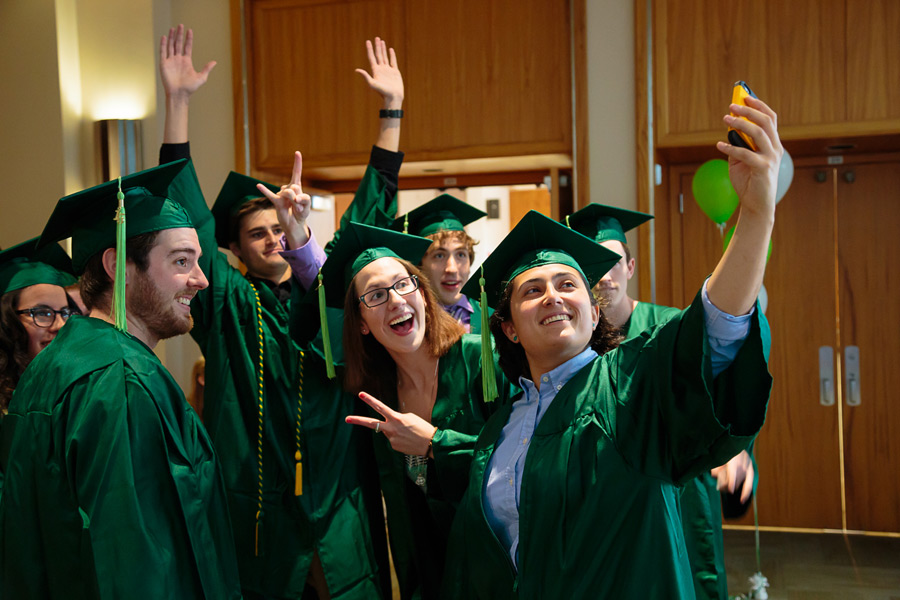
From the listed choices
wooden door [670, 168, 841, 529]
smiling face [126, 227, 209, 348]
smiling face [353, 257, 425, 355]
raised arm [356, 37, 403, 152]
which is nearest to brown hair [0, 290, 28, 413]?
smiling face [126, 227, 209, 348]

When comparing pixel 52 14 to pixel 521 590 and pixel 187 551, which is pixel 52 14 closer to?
pixel 187 551

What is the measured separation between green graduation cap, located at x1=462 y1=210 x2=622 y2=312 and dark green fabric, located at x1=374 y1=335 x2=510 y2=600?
1.42 ft

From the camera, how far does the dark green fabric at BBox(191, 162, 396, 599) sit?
2.67m

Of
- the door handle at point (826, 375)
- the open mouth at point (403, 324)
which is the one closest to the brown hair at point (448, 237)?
the open mouth at point (403, 324)

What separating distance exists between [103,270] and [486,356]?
3.21 feet

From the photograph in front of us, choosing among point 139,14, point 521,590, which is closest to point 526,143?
point 139,14

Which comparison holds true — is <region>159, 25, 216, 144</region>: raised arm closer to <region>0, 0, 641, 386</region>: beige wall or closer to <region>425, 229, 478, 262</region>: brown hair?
<region>425, 229, 478, 262</region>: brown hair

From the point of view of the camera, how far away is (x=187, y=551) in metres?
1.77

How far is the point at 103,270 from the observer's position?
1945mm

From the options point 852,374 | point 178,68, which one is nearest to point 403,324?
point 178,68

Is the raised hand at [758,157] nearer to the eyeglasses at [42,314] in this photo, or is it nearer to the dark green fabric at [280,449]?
the dark green fabric at [280,449]

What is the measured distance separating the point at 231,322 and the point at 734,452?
1.82 m

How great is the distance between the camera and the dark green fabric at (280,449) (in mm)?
2674

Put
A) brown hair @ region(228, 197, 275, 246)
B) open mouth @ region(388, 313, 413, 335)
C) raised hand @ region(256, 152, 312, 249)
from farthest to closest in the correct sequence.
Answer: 1. brown hair @ region(228, 197, 275, 246)
2. raised hand @ region(256, 152, 312, 249)
3. open mouth @ region(388, 313, 413, 335)
